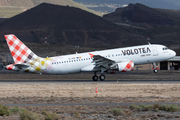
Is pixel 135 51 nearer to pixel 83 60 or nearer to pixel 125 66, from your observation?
pixel 125 66

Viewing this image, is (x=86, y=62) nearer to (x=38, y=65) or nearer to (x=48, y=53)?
(x=38, y=65)

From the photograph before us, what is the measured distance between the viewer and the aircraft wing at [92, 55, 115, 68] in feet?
142

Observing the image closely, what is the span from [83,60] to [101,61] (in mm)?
3090

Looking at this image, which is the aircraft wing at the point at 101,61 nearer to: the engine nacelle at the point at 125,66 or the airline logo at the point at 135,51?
the engine nacelle at the point at 125,66

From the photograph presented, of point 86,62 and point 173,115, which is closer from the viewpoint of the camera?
point 173,115

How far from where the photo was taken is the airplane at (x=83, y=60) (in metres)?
43.2

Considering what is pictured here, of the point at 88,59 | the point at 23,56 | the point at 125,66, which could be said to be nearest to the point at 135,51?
the point at 125,66

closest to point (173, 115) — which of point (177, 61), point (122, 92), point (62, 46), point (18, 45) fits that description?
point (122, 92)

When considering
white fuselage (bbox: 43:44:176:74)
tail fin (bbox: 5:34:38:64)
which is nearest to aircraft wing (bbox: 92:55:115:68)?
white fuselage (bbox: 43:44:176:74)

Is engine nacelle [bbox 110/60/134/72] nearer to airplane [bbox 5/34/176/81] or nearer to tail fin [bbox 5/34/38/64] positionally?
airplane [bbox 5/34/176/81]

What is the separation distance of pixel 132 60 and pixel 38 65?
601 inches

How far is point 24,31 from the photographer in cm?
19675

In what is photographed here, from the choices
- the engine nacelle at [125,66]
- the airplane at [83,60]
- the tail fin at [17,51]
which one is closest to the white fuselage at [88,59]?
the airplane at [83,60]

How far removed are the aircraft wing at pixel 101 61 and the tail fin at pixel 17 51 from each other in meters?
10.3
